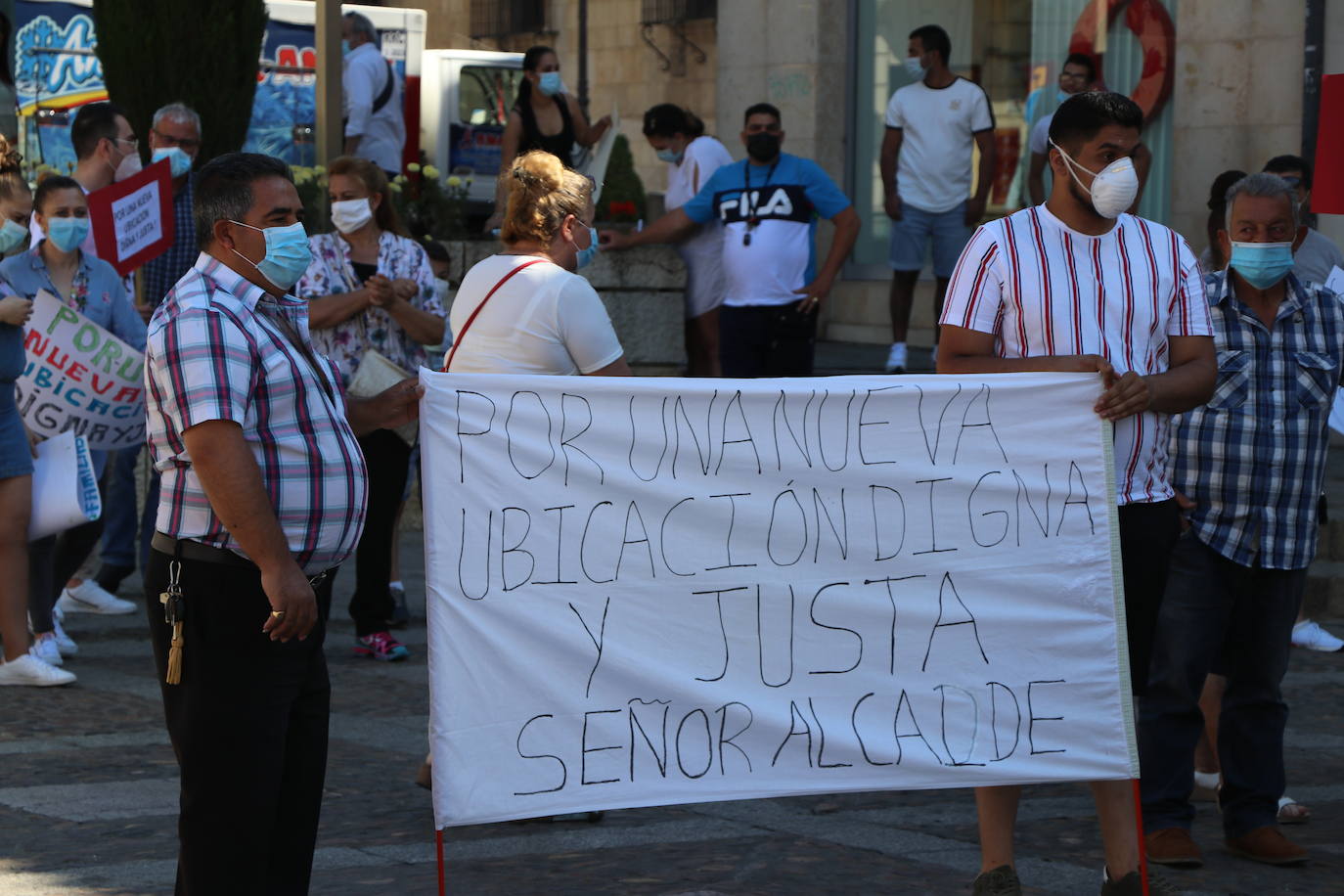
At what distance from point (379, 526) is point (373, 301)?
3.06ft

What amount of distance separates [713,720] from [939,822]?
1451mm

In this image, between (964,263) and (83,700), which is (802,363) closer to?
(83,700)

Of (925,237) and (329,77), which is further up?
(329,77)

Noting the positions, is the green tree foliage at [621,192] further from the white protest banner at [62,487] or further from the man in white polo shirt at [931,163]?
the white protest banner at [62,487]

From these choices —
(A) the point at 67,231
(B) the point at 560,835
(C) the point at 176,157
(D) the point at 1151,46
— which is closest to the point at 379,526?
(A) the point at 67,231

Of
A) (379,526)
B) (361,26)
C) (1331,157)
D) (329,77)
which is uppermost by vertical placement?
(361,26)

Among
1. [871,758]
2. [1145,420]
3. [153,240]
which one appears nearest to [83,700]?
[153,240]

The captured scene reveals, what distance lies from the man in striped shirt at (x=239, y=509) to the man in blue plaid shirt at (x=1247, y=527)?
246 cm

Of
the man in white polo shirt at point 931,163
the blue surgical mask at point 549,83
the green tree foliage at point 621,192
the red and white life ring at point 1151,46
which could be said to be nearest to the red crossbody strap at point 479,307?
the green tree foliage at point 621,192

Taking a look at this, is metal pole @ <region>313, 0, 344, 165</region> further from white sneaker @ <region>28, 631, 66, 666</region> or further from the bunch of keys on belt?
the bunch of keys on belt

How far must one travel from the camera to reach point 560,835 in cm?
550

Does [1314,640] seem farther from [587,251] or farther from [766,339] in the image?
[587,251]

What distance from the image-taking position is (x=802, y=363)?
406 inches

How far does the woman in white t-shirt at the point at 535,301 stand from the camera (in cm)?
532
